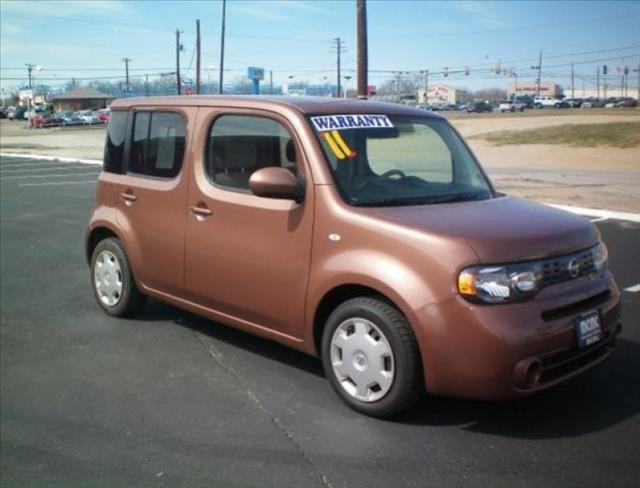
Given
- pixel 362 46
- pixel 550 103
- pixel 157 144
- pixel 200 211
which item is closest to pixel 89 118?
pixel 362 46

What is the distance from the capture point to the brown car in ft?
11.3

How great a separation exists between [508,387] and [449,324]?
1.41 ft

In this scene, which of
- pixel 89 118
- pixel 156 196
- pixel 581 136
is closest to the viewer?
pixel 156 196

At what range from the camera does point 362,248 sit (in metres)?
3.81

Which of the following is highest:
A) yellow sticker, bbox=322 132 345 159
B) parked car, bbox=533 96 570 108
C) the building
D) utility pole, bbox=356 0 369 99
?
the building

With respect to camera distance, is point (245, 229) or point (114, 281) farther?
point (114, 281)

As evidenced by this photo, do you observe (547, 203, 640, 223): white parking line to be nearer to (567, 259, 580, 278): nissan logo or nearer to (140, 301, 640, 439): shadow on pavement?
(140, 301, 640, 439): shadow on pavement

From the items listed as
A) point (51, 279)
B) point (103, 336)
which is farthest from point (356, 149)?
point (51, 279)

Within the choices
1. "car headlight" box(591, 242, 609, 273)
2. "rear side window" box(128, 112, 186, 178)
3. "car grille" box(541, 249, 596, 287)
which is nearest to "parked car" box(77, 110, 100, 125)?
"rear side window" box(128, 112, 186, 178)

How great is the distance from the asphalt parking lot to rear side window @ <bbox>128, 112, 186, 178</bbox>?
4.27 feet

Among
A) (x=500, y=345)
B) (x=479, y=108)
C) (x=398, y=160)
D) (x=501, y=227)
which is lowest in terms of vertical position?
(x=500, y=345)

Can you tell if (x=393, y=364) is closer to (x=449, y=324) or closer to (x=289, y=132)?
(x=449, y=324)

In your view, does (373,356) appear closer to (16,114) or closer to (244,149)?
(244,149)

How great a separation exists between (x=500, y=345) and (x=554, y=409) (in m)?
0.86
